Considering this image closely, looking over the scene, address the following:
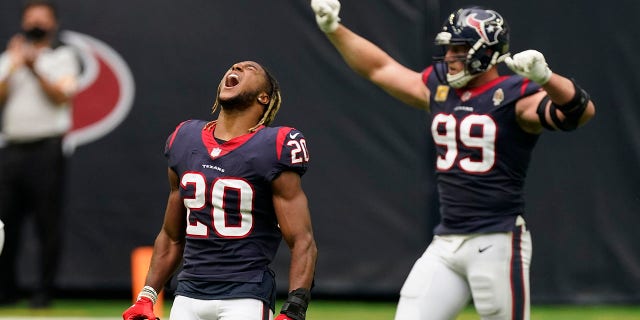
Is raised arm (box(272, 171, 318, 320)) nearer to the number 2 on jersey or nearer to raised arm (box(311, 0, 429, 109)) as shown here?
the number 2 on jersey

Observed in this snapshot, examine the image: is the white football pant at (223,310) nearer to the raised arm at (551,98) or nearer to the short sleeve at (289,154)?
the short sleeve at (289,154)

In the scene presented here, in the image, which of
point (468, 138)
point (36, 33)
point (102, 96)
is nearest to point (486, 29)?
point (468, 138)

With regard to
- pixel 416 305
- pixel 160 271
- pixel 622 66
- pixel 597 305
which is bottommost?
pixel 597 305

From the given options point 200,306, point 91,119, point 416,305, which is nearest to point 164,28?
point 91,119

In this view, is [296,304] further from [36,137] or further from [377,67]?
[36,137]

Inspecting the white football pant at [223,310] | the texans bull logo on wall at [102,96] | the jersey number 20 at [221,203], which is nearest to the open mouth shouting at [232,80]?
the jersey number 20 at [221,203]

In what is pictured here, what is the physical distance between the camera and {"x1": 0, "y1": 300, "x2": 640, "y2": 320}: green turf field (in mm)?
7254

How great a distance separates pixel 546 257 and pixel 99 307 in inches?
119

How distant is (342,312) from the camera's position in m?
7.49

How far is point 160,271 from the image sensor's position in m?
4.13

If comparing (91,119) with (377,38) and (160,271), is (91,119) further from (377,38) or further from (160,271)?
(160,271)

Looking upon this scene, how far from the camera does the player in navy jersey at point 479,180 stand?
4.77 m

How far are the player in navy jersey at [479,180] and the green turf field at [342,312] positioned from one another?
7.97 ft

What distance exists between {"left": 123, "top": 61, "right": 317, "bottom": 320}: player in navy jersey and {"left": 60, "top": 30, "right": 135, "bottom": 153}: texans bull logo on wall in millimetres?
3920
